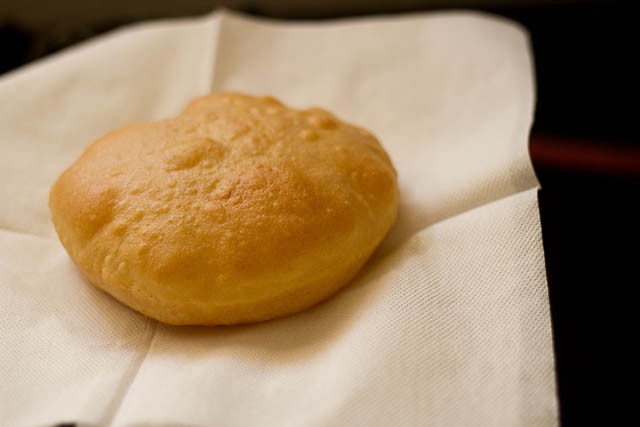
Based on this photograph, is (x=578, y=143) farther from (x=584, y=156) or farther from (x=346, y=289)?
(x=346, y=289)

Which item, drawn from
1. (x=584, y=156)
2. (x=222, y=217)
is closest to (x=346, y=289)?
(x=222, y=217)

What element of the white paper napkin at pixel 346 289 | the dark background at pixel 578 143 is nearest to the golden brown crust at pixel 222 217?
the white paper napkin at pixel 346 289

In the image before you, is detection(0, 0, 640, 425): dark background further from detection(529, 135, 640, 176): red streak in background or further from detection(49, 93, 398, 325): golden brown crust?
detection(49, 93, 398, 325): golden brown crust

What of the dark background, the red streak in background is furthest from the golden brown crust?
the red streak in background

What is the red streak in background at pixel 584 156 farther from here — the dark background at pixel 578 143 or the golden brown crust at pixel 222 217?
the golden brown crust at pixel 222 217

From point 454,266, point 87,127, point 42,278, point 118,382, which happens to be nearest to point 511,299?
point 454,266
